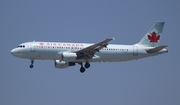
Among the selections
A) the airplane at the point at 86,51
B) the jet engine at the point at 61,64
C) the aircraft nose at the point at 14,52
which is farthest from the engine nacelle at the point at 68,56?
the aircraft nose at the point at 14,52

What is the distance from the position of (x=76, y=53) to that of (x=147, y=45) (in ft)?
44.5

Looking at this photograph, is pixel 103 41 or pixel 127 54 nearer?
pixel 103 41

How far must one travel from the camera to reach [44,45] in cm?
5791

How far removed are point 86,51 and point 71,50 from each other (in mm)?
2525

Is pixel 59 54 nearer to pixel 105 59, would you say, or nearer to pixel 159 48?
pixel 105 59

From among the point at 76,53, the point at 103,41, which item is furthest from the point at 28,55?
the point at 103,41

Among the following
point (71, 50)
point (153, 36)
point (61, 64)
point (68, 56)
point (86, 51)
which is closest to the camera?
point (68, 56)

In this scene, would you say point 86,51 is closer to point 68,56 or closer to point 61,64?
point 68,56

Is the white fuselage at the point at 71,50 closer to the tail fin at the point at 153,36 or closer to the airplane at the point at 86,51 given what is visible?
the airplane at the point at 86,51

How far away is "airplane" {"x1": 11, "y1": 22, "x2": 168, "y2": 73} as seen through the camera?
57.6 m

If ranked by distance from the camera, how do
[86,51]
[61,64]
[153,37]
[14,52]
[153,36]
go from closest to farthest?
[14,52] < [86,51] < [61,64] < [153,37] < [153,36]

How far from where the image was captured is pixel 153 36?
218ft

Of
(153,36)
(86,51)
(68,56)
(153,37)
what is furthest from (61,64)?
(153,36)

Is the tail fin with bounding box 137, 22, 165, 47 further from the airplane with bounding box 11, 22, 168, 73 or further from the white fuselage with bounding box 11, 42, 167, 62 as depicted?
the white fuselage with bounding box 11, 42, 167, 62
